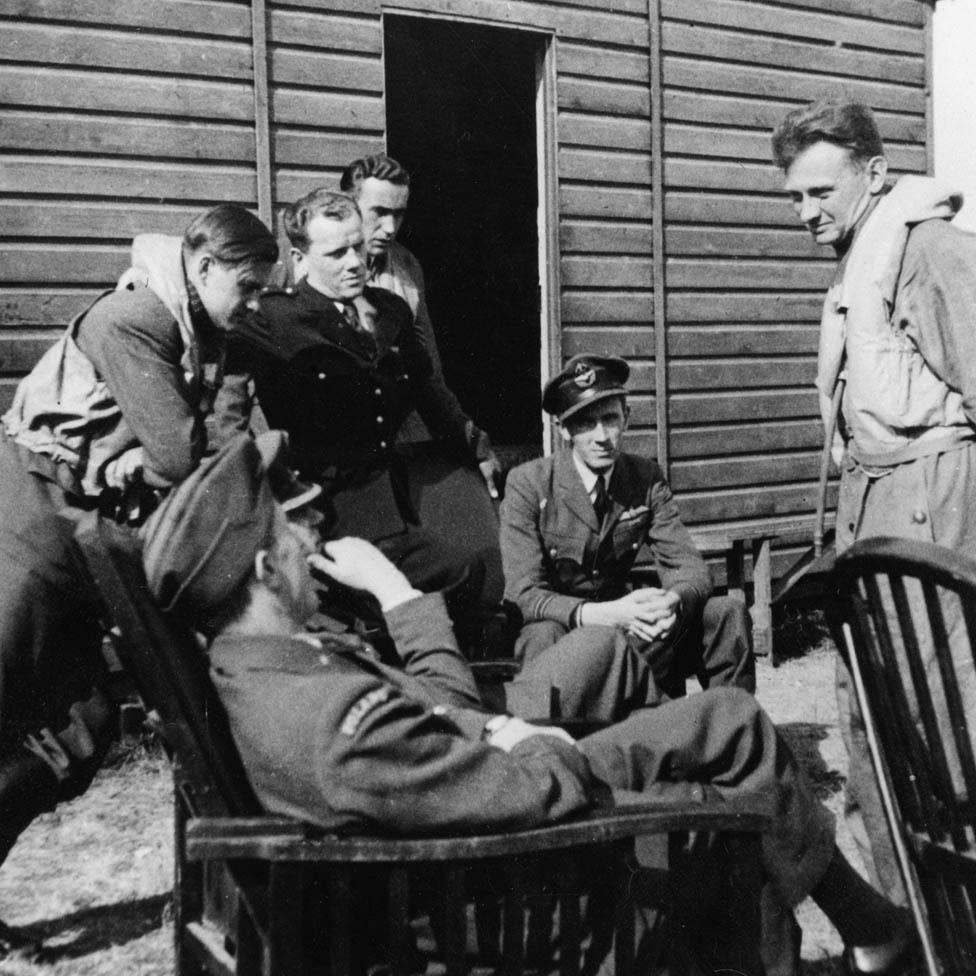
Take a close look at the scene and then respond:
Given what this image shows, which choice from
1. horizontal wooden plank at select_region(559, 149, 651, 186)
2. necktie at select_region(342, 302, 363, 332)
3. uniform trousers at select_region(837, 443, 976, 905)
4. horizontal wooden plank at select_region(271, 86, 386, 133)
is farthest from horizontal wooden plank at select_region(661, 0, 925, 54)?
uniform trousers at select_region(837, 443, 976, 905)

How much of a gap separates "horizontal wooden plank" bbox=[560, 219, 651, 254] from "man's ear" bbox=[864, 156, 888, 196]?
329 centimetres

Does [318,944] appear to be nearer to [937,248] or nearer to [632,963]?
[632,963]

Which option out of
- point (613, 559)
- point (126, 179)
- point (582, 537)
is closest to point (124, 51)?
point (126, 179)

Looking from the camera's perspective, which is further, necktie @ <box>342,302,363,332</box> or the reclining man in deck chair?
necktie @ <box>342,302,363,332</box>

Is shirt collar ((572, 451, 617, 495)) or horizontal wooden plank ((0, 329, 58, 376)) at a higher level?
horizontal wooden plank ((0, 329, 58, 376))

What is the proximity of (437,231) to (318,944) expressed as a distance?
29.4ft

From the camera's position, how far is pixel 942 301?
114 inches

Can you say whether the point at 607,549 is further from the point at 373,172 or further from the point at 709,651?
the point at 373,172

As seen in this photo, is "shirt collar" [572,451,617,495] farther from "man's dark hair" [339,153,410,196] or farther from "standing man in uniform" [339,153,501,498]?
"man's dark hair" [339,153,410,196]

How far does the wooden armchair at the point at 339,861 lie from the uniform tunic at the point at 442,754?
5cm

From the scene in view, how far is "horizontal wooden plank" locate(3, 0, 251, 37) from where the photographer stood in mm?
4812

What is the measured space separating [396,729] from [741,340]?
231 inches

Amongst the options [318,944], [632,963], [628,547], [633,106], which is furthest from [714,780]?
[633,106]

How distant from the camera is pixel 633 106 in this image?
6.60 metres
